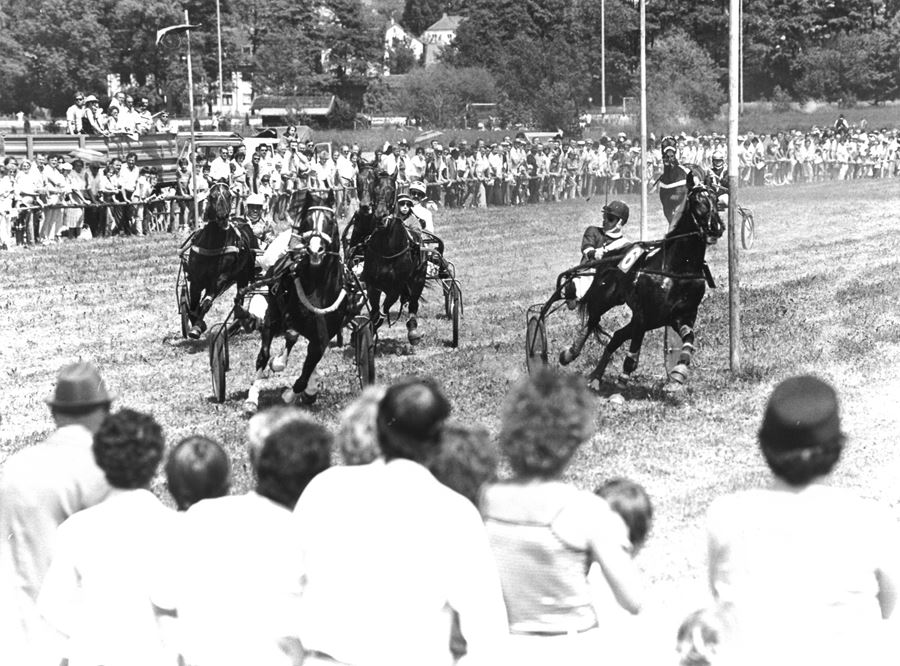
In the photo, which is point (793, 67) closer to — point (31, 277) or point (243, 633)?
point (31, 277)

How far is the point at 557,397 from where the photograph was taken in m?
4.71

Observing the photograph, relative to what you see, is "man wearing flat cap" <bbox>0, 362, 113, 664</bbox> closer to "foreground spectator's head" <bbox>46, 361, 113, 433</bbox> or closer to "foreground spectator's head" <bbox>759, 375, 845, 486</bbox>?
"foreground spectator's head" <bbox>46, 361, 113, 433</bbox>

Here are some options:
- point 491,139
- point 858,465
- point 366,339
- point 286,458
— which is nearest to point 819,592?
point 286,458

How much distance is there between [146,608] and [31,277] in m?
22.1

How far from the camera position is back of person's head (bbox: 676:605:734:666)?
14.5 ft

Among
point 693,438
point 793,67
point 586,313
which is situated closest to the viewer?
point 693,438

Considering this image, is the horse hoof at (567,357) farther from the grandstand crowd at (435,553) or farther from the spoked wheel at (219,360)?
the grandstand crowd at (435,553)

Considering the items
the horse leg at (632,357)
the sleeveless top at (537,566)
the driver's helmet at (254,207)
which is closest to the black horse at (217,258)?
the driver's helmet at (254,207)

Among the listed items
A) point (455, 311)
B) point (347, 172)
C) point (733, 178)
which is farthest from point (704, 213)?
point (347, 172)

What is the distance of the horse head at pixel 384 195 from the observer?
16391 millimetres

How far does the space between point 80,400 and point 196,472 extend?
117 centimetres

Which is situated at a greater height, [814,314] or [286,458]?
[286,458]

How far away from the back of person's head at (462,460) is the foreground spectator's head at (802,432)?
99 centimetres

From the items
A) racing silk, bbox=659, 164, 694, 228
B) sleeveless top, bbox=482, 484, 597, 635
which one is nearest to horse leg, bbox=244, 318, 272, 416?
sleeveless top, bbox=482, 484, 597, 635
